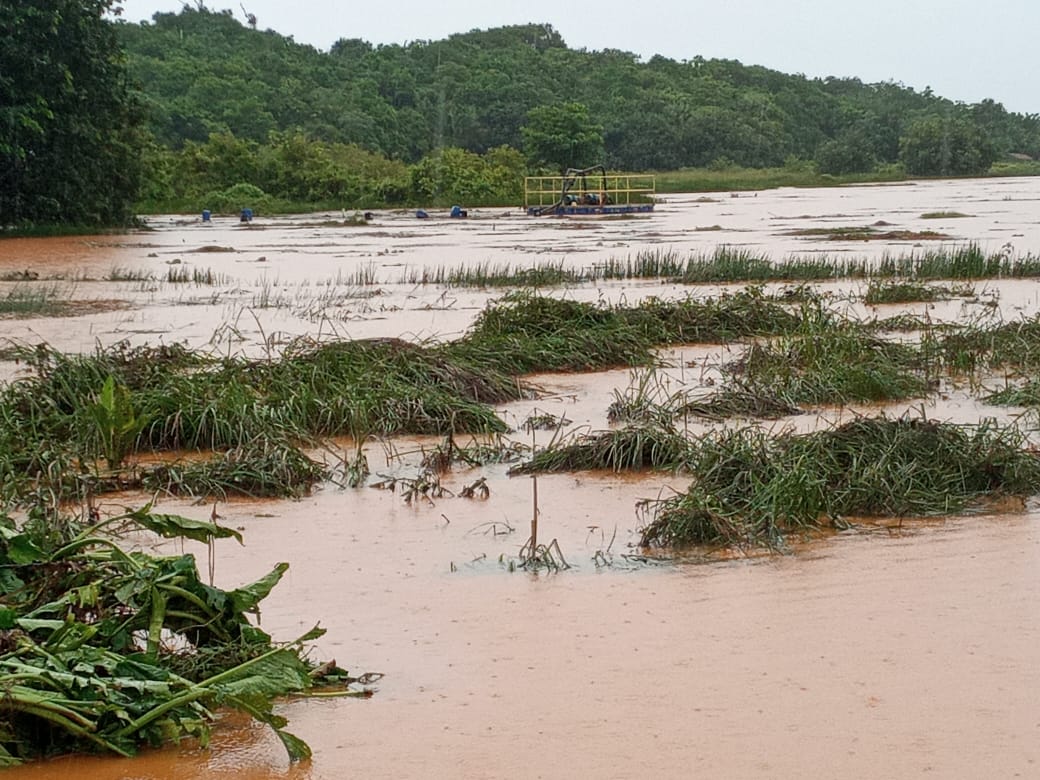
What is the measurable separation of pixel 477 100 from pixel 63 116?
167ft

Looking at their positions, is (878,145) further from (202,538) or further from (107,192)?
(202,538)

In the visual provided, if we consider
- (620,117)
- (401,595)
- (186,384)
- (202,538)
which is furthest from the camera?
(620,117)

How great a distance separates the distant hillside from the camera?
218 ft

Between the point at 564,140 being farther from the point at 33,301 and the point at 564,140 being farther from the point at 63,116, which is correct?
the point at 33,301

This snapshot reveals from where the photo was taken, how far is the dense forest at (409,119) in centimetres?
2970

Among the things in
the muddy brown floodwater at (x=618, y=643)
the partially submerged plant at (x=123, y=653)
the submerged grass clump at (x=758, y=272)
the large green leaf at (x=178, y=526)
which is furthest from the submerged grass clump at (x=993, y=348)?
the large green leaf at (x=178, y=526)

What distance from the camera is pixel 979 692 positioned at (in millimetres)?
4090

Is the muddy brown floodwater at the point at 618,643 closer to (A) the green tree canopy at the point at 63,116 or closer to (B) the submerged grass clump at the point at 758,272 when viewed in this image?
(B) the submerged grass clump at the point at 758,272

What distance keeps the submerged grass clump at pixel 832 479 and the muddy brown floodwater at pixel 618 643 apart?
17 cm

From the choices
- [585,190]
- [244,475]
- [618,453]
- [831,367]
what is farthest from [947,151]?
[244,475]

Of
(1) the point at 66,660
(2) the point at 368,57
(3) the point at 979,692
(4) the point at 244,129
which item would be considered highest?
(2) the point at 368,57

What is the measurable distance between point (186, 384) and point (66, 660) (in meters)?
4.54

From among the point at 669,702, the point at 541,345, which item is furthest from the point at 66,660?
the point at 541,345

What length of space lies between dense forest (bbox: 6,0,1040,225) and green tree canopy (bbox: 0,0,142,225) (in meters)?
0.05
